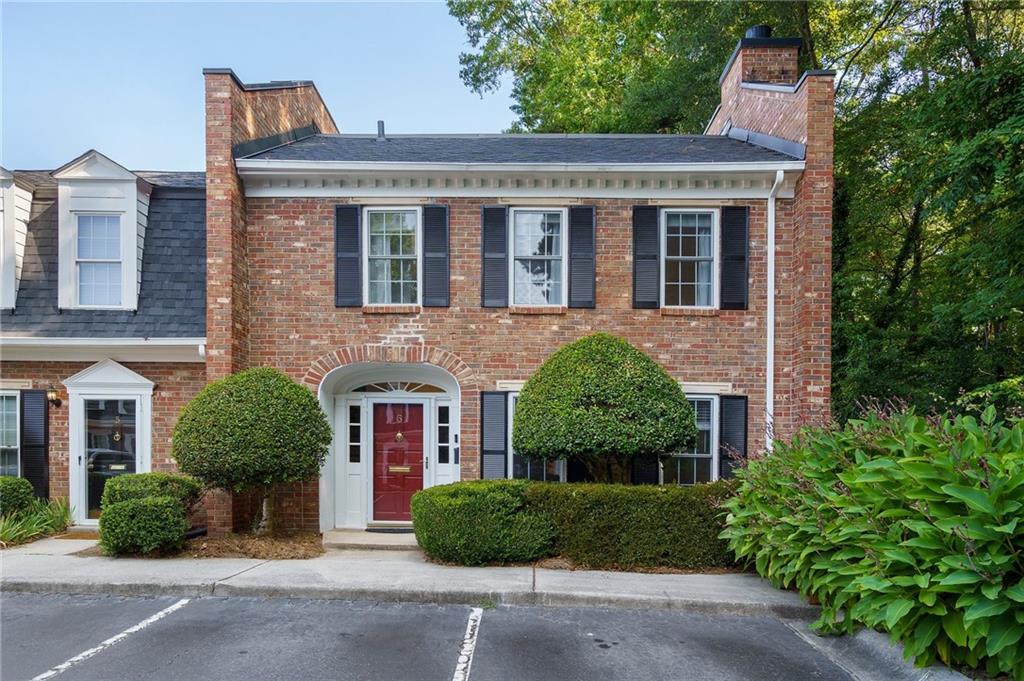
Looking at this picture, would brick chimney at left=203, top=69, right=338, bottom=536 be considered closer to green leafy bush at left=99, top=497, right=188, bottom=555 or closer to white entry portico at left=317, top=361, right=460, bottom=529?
green leafy bush at left=99, top=497, right=188, bottom=555

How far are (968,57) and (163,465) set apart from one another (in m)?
16.5

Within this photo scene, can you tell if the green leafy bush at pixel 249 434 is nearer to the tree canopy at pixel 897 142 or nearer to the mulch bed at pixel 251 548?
the mulch bed at pixel 251 548

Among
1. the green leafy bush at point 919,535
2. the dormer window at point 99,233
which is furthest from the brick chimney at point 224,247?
the green leafy bush at point 919,535

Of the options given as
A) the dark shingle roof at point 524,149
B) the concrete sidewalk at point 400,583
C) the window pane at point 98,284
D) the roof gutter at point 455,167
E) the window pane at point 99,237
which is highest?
the dark shingle roof at point 524,149

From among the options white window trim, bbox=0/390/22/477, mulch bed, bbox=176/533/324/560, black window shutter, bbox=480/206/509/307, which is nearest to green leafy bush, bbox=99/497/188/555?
mulch bed, bbox=176/533/324/560

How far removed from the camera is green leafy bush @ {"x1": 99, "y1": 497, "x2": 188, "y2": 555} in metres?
7.04

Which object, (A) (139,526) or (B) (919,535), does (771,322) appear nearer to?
(B) (919,535)

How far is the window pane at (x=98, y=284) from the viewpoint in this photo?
29.4ft

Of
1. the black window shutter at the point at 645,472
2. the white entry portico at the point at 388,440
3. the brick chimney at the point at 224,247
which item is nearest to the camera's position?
the brick chimney at the point at 224,247

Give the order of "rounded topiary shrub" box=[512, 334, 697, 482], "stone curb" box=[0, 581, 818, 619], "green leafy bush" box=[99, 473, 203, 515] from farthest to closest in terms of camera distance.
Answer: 1. "green leafy bush" box=[99, 473, 203, 515]
2. "rounded topiary shrub" box=[512, 334, 697, 482]
3. "stone curb" box=[0, 581, 818, 619]

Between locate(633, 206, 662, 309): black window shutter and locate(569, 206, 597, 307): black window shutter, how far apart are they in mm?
643

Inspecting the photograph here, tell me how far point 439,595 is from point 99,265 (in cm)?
735

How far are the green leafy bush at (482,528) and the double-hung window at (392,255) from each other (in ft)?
11.0

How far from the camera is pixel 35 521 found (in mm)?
8336
